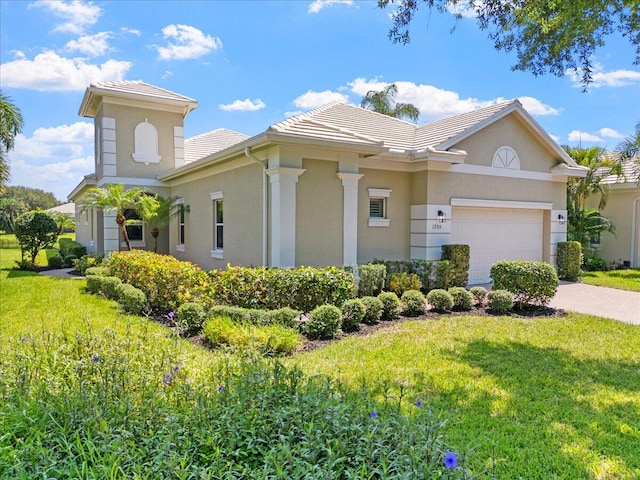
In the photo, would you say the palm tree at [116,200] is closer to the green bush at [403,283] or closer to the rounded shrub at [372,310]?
the green bush at [403,283]

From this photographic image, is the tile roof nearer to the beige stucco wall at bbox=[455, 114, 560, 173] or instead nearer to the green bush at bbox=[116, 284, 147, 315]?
the green bush at bbox=[116, 284, 147, 315]

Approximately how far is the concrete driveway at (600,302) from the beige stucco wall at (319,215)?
5.69 metres

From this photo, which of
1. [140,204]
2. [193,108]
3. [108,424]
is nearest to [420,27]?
[108,424]

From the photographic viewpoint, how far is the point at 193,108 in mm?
17781

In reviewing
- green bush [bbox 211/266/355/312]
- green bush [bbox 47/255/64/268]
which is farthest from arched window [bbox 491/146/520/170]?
green bush [bbox 47/255/64/268]

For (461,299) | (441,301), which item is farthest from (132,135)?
(461,299)

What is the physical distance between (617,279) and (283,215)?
42.5 ft

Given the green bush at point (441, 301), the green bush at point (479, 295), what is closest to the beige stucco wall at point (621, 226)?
the green bush at point (479, 295)

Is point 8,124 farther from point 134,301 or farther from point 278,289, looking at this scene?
point 278,289

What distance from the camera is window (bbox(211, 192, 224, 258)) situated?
1307 cm

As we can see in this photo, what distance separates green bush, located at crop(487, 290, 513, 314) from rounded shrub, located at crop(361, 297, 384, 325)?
2.88 m

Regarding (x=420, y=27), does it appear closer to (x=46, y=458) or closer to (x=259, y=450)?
(x=259, y=450)

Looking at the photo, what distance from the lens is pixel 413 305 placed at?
902 cm

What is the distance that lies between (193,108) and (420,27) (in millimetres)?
12732
